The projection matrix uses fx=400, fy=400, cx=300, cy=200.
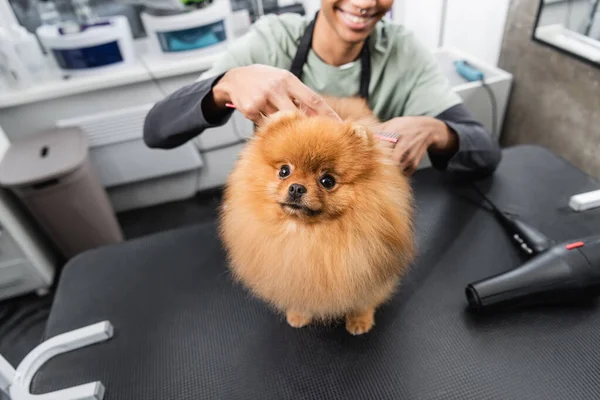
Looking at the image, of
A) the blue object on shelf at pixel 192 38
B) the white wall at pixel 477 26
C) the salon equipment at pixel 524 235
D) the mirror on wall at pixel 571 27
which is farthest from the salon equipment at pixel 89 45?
the mirror on wall at pixel 571 27

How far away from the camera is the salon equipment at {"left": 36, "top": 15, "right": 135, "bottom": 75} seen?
1.62 meters

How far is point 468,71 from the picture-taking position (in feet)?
5.75

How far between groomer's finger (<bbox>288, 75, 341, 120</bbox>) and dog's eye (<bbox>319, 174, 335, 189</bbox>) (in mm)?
133

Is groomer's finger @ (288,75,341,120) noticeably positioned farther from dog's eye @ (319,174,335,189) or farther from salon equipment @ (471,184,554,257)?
salon equipment @ (471,184,554,257)

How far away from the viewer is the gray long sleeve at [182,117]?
883 mm

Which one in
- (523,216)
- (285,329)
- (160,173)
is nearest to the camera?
(285,329)

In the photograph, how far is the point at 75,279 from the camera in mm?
1088

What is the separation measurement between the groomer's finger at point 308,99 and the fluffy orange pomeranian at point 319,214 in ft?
0.23

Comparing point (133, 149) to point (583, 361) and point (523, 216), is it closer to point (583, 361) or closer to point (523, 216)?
point (523, 216)

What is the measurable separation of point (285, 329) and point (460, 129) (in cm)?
63

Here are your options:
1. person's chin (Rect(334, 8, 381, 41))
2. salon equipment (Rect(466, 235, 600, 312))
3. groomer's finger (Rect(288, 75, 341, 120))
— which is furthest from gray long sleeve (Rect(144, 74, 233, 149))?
salon equipment (Rect(466, 235, 600, 312))

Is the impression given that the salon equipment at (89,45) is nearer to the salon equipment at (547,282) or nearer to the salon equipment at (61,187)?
the salon equipment at (61,187)

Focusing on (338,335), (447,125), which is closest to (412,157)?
(447,125)

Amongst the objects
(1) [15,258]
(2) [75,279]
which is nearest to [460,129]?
(2) [75,279]
